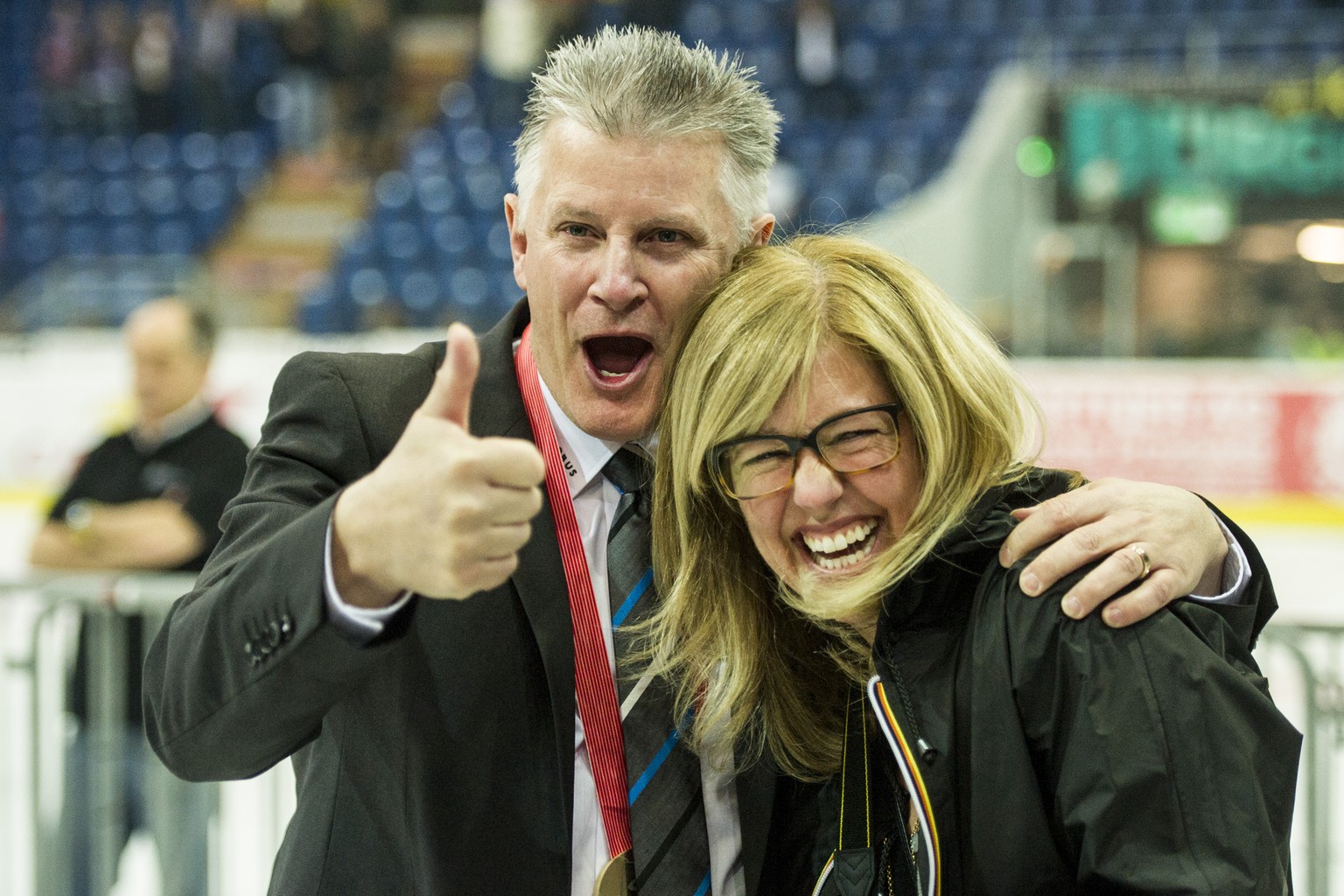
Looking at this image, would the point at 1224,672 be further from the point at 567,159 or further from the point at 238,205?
the point at 238,205

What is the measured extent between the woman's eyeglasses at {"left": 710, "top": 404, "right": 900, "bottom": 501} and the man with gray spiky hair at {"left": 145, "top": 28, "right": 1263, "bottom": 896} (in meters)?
0.23

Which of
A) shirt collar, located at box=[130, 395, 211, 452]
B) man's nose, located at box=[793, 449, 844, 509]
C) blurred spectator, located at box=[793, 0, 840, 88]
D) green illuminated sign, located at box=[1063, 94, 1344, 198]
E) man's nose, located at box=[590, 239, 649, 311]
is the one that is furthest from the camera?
blurred spectator, located at box=[793, 0, 840, 88]

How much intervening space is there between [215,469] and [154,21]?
34.4 ft

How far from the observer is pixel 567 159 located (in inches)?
74.9

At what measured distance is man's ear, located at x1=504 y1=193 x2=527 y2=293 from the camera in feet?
6.63

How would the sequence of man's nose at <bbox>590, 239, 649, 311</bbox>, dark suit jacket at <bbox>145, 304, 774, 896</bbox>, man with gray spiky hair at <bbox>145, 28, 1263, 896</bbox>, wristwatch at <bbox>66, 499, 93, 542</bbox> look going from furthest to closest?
wristwatch at <bbox>66, 499, 93, 542</bbox>
man's nose at <bbox>590, 239, 649, 311</bbox>
dark suit jacket at <bbox>145, 304, 774, 896</bbox>
man with gray spiky hair at <bbox>145, 28, 1263, 896</bbox>

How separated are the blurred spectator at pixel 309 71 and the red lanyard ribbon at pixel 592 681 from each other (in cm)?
1221

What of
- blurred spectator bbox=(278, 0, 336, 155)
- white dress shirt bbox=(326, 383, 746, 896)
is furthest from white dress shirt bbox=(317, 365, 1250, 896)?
blurred spectator bbox=(278, 0, 336, 155)

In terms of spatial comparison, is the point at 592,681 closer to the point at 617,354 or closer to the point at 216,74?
the point at 617,354

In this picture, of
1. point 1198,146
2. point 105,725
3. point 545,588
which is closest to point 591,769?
point 545,588

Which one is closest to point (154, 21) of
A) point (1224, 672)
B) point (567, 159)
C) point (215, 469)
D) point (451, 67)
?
point (451, 67)

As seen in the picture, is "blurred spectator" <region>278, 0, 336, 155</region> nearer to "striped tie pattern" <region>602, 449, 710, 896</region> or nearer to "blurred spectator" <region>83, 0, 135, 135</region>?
"blurred spectator" <region>83, 0, 135, 135</region>

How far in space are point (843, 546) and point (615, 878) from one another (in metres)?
0.49

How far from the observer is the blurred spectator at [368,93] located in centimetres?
1288
